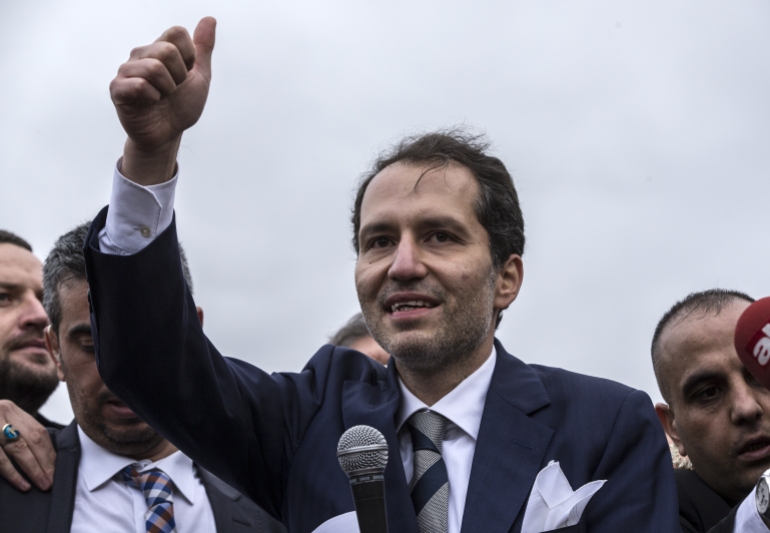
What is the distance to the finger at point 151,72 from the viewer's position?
2545 mm

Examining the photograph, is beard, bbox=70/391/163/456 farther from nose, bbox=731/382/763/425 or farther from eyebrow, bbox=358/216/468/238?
nose, bbox=731/382/763/425

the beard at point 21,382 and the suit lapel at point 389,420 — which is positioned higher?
the beard at point 21,382

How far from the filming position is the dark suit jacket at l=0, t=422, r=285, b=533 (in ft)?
11.2

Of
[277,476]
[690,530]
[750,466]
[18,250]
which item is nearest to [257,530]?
[277,476]

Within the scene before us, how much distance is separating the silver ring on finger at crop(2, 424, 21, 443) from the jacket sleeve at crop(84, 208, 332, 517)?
2.98ft

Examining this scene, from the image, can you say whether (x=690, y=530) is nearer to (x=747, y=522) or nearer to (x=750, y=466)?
(x=750, y=466)

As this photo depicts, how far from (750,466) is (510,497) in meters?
1.25

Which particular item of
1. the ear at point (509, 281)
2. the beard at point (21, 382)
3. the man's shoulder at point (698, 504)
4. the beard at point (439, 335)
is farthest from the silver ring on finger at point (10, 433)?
the man's shoulder at point (698, 504)

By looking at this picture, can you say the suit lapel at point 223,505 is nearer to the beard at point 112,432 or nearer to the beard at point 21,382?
the beard at point 112,432

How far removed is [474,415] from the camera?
325cm

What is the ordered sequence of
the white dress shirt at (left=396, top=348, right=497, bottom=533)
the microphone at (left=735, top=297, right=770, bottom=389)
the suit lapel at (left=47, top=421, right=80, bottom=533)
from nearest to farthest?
the microphone at (left=735, top=297, right=770, bottom=389), the white dress shirt at (left=396, top=348, right=497, bottom=533), the suit lapel at (left=47, top=421, right=80, bottom=533)

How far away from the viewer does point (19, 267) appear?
512 centimetres

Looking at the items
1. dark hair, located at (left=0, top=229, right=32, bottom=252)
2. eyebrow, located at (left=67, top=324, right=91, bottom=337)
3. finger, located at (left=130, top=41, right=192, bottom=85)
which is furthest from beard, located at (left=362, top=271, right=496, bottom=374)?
dark hair, located at (left=0, top=229, right=32, bottom=252)

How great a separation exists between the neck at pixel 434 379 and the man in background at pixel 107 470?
37.2 inches
